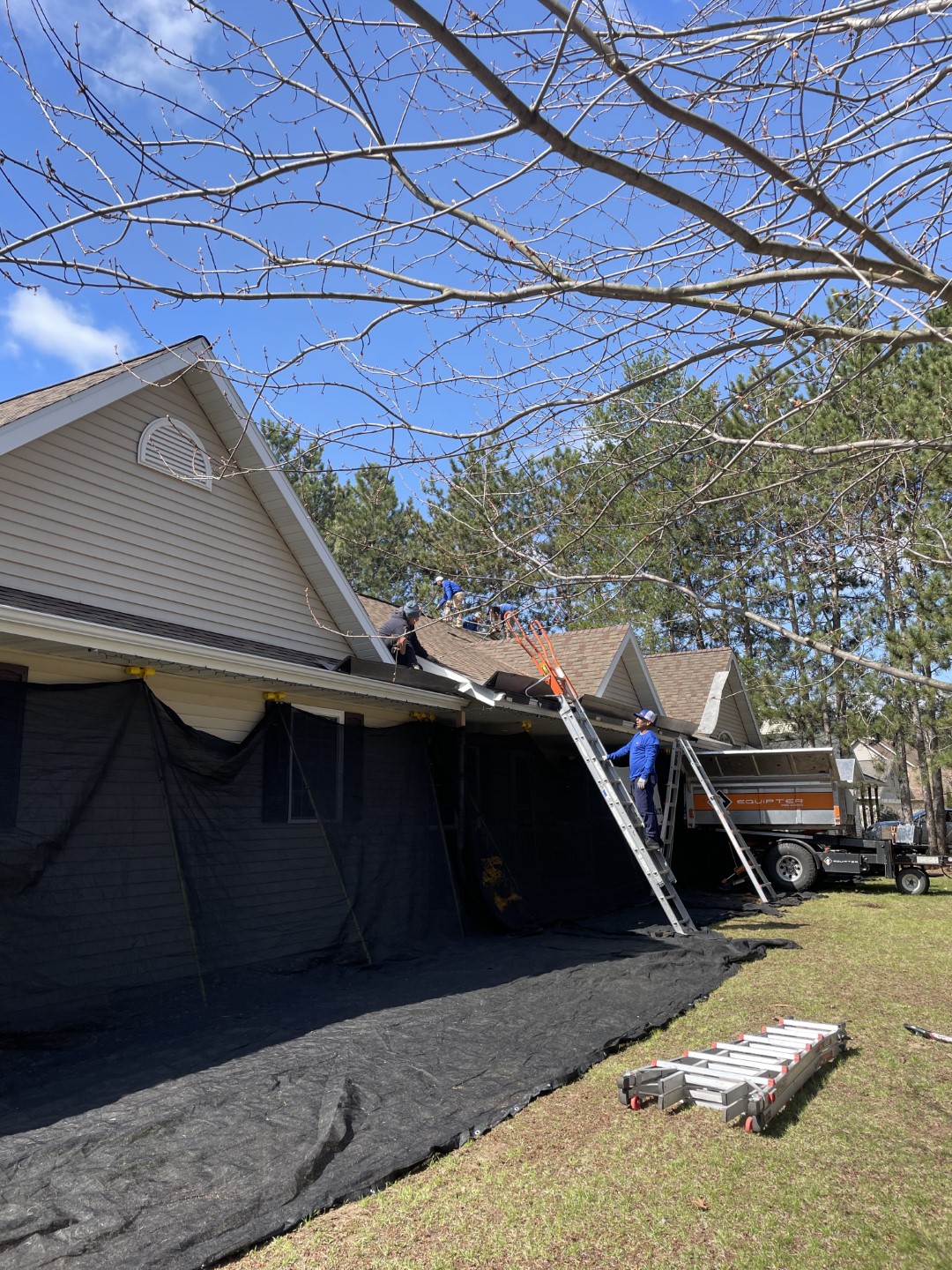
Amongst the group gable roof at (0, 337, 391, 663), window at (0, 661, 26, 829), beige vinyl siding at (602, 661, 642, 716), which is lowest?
window at (0, 661, 26, 829)

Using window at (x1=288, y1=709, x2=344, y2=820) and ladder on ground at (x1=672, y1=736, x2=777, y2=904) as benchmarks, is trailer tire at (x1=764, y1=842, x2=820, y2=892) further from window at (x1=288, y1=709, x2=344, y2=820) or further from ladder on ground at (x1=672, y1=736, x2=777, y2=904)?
window at (x1=288, y1=709, x2=344, y2=820)

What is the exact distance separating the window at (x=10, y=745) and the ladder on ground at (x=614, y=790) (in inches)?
185

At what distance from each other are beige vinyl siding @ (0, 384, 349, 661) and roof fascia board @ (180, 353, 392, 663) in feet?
0.53

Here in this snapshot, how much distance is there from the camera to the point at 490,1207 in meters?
3.66

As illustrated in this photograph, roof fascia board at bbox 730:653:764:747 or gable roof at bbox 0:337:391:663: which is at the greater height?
gable roof at bbox 0:337:391:663

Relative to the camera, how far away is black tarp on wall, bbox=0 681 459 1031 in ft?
19.0

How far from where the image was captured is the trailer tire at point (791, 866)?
48.1ft

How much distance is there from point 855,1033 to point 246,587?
22.1 ft

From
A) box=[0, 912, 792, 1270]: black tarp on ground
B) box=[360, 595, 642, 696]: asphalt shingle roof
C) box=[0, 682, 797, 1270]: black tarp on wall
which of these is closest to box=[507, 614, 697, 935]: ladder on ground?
box=[0, 682, 797, 1270]: black tarp on wall

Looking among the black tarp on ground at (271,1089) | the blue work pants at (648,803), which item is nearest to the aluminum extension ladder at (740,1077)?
the black tarp on ground at (271,1089)

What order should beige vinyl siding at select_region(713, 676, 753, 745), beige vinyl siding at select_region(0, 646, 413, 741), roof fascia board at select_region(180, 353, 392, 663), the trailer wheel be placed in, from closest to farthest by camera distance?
beige vinyl siding at select_region(0, 646, 413, 741) → roof fascia board at select_region(180, 353, 392, 663) → the trailer wheel → beige vinyl siding at select_region(713, 676, 753, 745)

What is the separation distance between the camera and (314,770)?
27.8 feet

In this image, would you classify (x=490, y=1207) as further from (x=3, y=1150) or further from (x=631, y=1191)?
(x=3, y=1150)

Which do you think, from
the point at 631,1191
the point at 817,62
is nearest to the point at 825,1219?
the point at 631,1191
